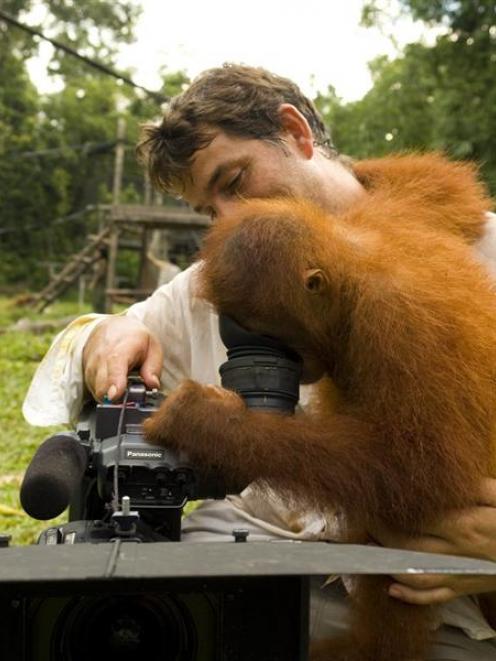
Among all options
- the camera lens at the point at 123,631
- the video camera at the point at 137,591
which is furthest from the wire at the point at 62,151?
the camera lens at the point at 123,631

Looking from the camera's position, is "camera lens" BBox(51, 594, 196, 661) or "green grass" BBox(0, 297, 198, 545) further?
"green grass" BBox(0, 297, 198, 545)

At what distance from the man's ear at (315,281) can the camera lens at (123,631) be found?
0.67 metres

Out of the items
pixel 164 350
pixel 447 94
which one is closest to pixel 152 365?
pixel 164 350

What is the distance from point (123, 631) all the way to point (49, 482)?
242 millimetres

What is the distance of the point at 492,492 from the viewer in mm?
1818

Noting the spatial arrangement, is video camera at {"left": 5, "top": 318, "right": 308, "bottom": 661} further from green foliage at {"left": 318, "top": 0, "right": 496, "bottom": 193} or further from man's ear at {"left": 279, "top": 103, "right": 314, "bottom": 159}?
green foliage at {"left": 318, "top": 0, "right": 496, "bottom": 193}

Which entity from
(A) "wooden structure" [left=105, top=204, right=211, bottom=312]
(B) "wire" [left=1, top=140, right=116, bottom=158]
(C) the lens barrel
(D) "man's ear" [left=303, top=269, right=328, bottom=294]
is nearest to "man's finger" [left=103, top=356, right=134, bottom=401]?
(C) the lens barrel

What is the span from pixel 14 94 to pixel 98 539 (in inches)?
1151

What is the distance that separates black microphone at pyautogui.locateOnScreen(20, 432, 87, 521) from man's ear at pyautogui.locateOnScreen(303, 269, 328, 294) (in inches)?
21.7

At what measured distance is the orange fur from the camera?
169 centimetres

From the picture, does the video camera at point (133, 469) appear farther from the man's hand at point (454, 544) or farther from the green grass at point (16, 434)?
the green grass at point (16, 434)

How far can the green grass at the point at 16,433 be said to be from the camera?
4094 millimetres

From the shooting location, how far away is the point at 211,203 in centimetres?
248

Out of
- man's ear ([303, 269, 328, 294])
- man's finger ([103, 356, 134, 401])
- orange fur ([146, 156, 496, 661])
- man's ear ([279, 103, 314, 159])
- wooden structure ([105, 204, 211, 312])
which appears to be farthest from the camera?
wooden structure ([105, 204, 211, 312])
